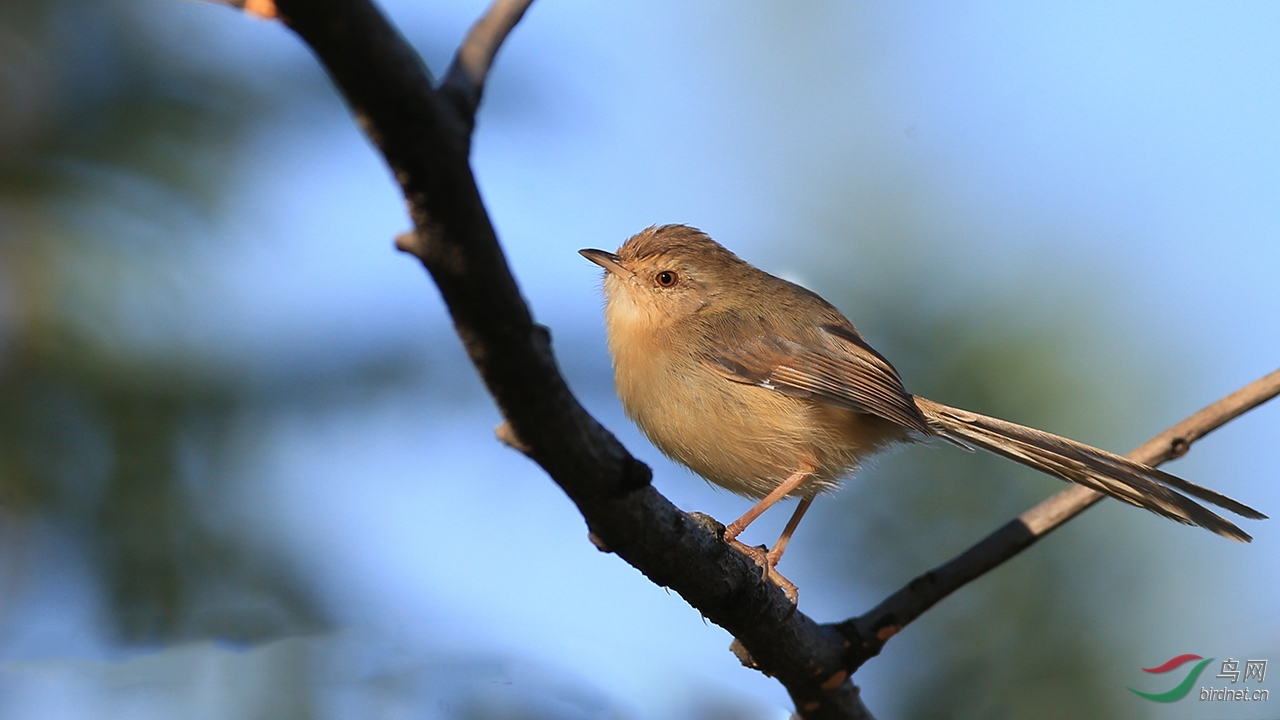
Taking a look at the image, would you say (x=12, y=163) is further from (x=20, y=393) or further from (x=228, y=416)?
(x=228, y=416)

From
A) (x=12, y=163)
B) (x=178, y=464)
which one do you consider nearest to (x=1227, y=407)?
(x=178, y=464)

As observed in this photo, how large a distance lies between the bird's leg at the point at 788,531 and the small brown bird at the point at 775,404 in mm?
10

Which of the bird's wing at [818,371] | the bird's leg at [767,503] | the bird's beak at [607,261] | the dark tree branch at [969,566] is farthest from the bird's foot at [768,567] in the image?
the bird's beak at [607,261]

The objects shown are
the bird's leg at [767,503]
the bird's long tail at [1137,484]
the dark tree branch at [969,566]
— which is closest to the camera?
the bird's leg at [767,503]

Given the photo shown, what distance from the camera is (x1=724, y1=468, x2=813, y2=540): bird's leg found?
12.0 feet

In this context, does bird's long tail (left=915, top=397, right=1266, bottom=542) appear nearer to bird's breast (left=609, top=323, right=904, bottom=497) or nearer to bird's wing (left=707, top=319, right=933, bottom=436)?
bird's wing (left=707, top=319, right=933, bottom=436)

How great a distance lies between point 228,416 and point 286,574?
0.69 metres

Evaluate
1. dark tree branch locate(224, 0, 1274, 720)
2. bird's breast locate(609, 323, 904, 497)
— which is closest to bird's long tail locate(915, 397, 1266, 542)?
bird's breast locate(609, 323, 904, 497)

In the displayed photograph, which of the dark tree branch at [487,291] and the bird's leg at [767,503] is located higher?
the bird's leg at [767,503]

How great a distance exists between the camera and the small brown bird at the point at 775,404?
4.48m

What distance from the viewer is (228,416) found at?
13.4 ft

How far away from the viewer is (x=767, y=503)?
404cm

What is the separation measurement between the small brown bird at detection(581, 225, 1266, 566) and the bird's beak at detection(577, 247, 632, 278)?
0.38 meters

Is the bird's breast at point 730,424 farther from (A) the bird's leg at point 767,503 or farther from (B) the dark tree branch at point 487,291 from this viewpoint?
(B) the dark tree branch at point 487,291
